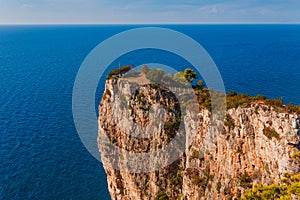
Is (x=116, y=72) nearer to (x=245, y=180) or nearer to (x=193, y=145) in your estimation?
(x=193, y=145)

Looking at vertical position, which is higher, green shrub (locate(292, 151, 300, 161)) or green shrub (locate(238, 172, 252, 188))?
green shrub (locate(292, 151, 300, 161))

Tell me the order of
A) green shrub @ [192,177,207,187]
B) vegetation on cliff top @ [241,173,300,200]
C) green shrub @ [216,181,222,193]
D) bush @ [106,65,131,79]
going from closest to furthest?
vegetation on cliff top @ [241,173,300,200] < green shrub @ [216,181,222,193] < green shrub @ [192,177,207,187] < bush @ [106,65,131,79]

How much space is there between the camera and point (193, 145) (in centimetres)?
3781

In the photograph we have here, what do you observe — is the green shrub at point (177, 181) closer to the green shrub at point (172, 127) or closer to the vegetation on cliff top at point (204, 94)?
the green shrub at point (172, 127)

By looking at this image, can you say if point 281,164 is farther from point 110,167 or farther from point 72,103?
point 72,103

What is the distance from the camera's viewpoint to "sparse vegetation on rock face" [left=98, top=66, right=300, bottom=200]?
1047 inches

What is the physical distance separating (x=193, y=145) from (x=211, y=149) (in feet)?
11.3

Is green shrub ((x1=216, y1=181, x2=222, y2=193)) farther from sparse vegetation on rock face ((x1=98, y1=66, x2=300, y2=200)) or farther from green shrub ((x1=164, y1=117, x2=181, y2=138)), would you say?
green shrub ((x1=164, y1=117, x2=181, y2=138))

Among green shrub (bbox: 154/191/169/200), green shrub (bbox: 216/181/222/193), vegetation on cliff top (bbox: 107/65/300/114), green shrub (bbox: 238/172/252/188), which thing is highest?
vegetation on cliff top (bbox: 107/65/300/114)

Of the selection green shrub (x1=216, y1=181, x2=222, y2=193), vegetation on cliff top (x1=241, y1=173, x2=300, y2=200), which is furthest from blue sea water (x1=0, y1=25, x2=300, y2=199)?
vegetation on cliff top (x1=241, y1=173, x2=300, y2=200)

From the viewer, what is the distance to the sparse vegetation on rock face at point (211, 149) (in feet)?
87.2

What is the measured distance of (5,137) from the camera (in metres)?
75.6

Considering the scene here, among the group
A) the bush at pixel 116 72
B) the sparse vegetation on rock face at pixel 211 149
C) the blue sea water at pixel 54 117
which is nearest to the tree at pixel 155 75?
the sparse vegetation on rock face at pixel 211 149

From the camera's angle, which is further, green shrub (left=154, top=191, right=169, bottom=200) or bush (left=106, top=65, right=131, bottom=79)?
bush (left=106, top=65, right=131, bottom=79)
